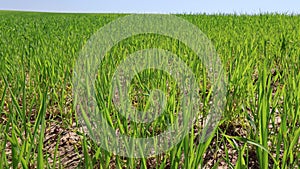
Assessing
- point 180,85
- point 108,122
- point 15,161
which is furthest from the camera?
point 180,85

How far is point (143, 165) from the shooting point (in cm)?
95

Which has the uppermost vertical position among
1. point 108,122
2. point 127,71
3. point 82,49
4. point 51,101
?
point 82,49

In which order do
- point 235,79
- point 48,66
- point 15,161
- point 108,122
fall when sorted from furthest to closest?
point 48,66, point 235,79, point 108,122, point 15,161

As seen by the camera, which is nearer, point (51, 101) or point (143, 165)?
point (143, 165)

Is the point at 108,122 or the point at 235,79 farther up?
the point at 235,79

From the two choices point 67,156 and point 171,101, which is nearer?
point 171,101

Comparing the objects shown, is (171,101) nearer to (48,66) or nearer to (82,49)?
(48,66)

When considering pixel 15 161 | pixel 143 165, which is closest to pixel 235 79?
pixel 143 165

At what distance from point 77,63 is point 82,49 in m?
0.58

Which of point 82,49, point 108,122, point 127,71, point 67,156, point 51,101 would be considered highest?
point 82,49

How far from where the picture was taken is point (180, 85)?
6.36 ft

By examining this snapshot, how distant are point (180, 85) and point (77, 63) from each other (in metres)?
0.89

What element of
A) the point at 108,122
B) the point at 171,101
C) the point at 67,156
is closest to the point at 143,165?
the point at 108,122

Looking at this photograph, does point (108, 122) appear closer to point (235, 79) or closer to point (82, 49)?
point (235, 79)
